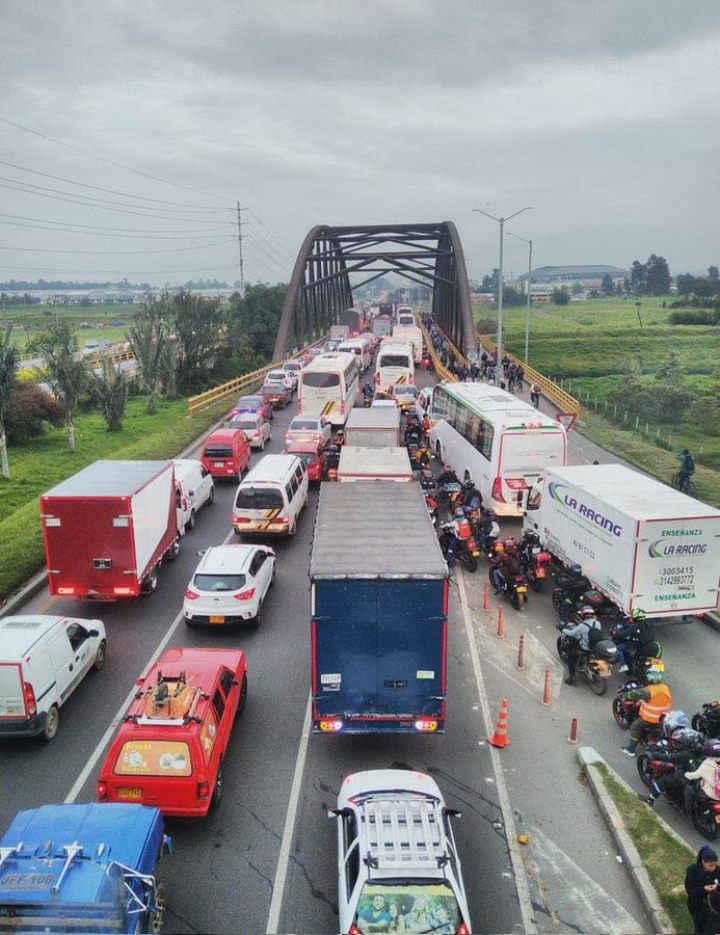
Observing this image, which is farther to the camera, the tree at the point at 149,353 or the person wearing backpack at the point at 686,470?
the tree at the point at 149,353

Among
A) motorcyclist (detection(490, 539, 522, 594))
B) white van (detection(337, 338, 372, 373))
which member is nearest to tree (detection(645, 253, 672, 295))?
white van (detection(337, 338, 372, 373))

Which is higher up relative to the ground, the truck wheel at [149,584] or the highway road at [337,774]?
the truck wheel at [149,584]

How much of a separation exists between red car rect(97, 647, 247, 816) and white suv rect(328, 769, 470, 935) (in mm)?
1929

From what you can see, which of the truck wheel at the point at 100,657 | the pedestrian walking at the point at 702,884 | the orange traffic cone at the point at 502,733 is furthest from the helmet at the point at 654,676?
the truck wheel at the point at 100,657

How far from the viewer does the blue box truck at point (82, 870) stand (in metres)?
6.69

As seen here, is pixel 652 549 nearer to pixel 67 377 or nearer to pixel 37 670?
pixel 37 670

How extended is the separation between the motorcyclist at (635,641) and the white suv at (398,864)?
19.4 ft

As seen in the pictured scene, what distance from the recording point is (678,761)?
10.1 meters

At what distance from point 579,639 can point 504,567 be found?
11.7ft

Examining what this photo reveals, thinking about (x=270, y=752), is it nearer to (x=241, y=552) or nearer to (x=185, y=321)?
(x=241, y=552)

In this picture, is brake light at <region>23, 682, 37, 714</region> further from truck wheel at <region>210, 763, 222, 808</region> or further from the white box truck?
the white box truck

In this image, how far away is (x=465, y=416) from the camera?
24953 millimetres

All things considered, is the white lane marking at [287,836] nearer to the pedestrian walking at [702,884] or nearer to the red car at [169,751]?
the red car at [169,751]

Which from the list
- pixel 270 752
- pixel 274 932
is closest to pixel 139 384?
pixel 270 752
